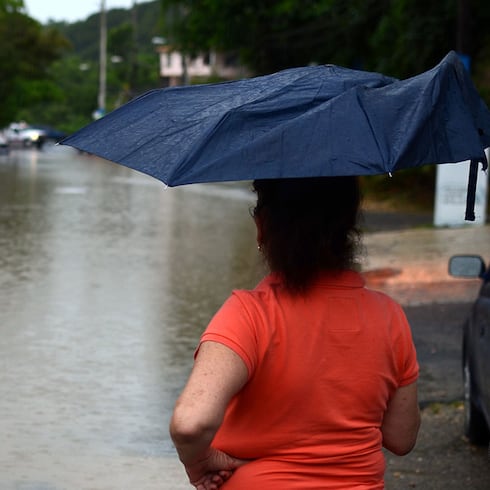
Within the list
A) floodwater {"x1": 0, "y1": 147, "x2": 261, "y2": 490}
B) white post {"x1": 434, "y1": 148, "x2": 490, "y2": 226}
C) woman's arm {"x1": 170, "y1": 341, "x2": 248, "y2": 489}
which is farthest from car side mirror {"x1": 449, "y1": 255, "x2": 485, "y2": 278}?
white post {"x1": 434, "y1": 148, "x2": 490, "y2": 226}

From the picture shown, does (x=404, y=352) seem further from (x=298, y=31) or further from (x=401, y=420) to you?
(x=298, y=31)

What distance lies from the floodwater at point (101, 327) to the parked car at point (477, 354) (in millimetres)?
1692

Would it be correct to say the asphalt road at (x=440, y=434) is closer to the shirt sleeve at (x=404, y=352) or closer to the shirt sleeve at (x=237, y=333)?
the shirt sleeve at (x=404, y=352)

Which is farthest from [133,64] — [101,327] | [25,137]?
[101,327]

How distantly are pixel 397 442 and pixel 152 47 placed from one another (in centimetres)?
15795

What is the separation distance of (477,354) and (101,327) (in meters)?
5.25

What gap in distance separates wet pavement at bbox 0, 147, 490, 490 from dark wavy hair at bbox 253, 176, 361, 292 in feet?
1.55

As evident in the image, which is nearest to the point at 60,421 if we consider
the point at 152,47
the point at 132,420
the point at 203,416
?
the point at 132,420

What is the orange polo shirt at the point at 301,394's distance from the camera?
2.78 metres

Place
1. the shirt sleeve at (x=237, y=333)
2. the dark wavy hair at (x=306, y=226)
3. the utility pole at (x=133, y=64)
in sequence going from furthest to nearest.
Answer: the utility pole at (x=133, y=64), the dark wavy hair at (x=306, y=226), the shirt sleeve at (x=237, y=333)

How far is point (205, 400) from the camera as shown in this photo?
260cm

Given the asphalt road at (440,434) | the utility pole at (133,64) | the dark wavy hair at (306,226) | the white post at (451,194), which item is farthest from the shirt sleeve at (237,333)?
the utility pole at (133,64)

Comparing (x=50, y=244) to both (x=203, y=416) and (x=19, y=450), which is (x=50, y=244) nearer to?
(x=19, y=450)

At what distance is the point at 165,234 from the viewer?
20.3m
